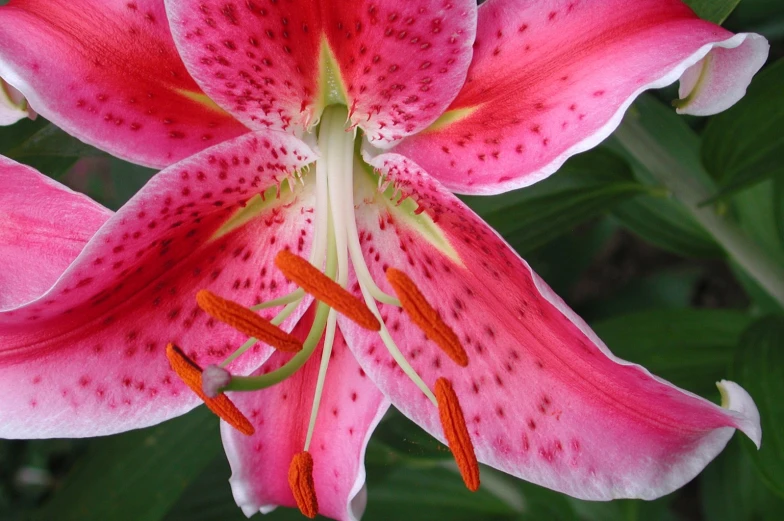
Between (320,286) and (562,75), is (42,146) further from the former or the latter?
(562,75)

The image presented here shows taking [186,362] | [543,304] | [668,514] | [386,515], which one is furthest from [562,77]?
[668,514]

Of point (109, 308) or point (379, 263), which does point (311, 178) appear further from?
point (109, 308)

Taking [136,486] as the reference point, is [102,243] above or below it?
above

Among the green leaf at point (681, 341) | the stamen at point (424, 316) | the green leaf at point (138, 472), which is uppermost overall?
the green leaf at point (681, 341)

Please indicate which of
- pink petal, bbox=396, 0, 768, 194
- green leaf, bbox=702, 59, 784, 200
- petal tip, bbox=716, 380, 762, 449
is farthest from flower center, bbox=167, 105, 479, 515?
green leaf, bbox=702, 59, 784, 200

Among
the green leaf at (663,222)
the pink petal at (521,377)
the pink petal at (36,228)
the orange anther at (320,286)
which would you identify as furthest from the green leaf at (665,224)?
the pink petal at (36,228)

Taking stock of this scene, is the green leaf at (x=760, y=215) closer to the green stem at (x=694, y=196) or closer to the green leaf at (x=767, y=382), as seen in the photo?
the green stem at (x=694, y=196)

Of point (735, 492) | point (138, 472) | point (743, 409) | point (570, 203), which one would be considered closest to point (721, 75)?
point (743, 409)
